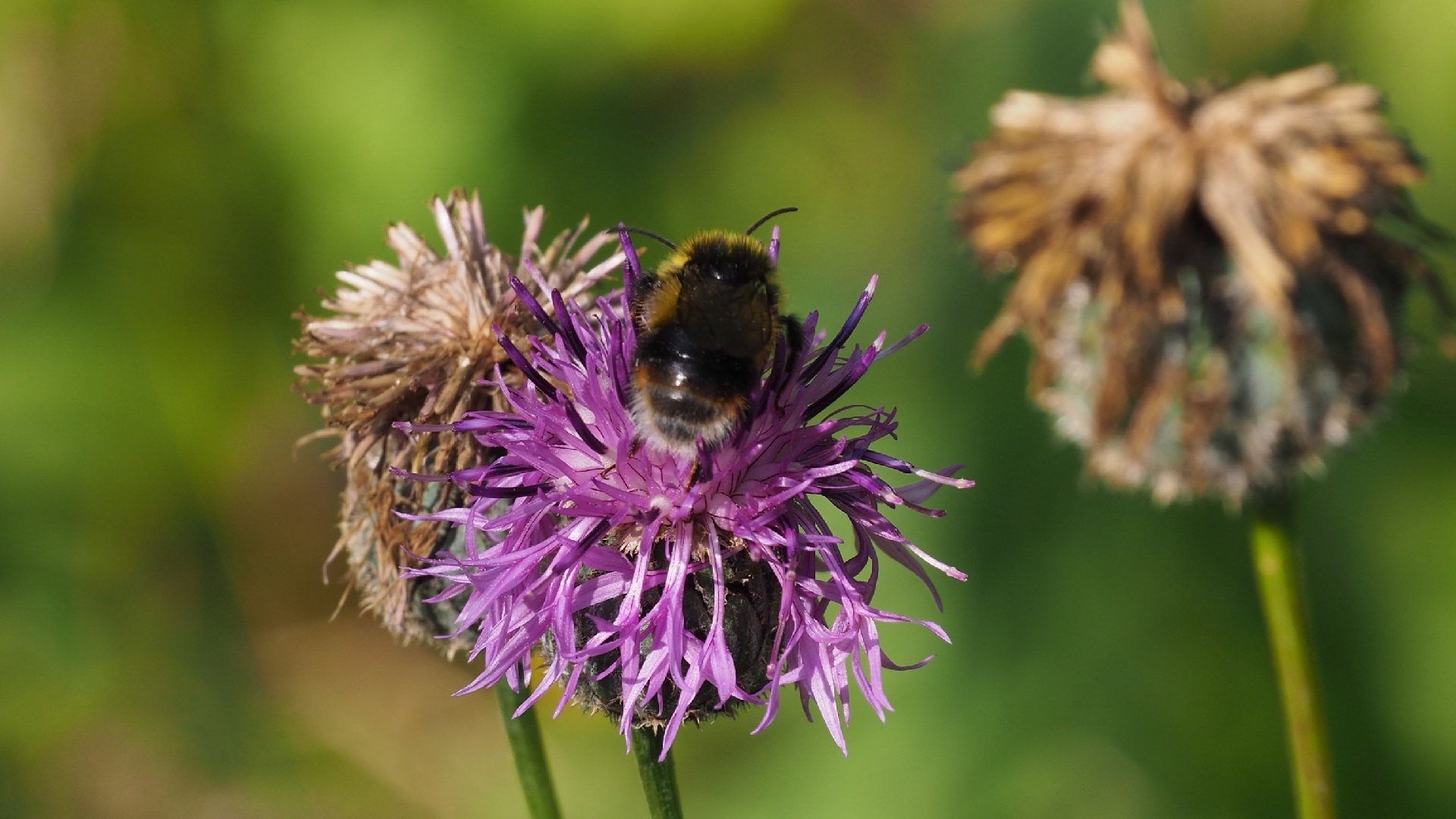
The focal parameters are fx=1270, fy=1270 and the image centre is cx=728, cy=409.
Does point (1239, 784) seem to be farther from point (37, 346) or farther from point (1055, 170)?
point (37, 346)

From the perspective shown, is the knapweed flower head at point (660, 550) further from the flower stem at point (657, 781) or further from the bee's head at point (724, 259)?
the bee's head at point (724, 259)

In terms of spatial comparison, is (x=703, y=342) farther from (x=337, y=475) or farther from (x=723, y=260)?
(x=337, y=475)

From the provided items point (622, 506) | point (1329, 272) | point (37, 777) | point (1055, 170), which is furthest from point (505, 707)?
point (37, 777)

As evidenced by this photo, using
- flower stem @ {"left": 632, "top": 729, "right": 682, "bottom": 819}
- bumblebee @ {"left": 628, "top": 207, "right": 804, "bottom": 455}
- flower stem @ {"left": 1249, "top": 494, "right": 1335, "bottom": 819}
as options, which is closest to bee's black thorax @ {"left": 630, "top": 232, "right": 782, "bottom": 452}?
bumblebee @ {"left": 628, "top": 207, "right": 804, "bottom": 455}

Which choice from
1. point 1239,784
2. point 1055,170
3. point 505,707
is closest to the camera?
point 505,707

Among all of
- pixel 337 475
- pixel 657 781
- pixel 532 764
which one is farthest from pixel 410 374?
pixel 337 475

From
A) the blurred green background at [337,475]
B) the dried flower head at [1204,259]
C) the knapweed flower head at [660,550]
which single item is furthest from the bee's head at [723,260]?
the blurred green background at [337,475]
